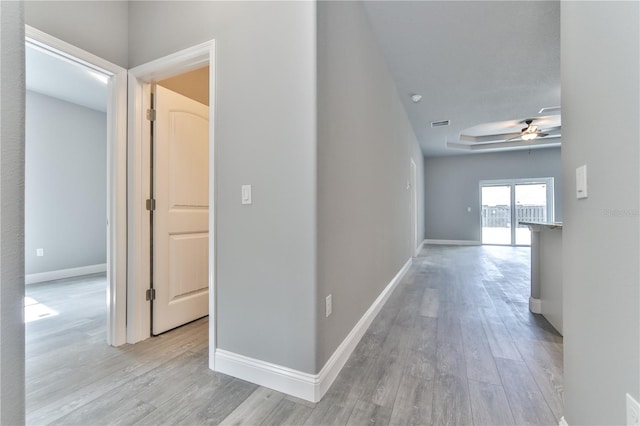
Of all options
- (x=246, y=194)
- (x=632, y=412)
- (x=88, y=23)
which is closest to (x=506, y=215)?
(x=632, y=412)

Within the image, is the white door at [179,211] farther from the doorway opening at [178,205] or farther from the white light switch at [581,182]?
the white light switch at [581,182]

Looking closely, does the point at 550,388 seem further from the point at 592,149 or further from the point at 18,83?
the point at 18,83

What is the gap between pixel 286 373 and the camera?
5.10 ft

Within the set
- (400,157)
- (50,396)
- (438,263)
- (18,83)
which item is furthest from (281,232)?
(438,263)

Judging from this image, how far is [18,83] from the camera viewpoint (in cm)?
55

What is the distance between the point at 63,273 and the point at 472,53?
6.43m

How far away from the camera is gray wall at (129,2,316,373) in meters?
1.50

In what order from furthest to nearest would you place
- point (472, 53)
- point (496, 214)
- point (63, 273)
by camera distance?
point (496, 214) → point (63, 273) → point (472, 53)

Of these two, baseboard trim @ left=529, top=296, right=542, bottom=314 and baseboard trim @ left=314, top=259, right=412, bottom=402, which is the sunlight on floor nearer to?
baseboard trim @ left=314, top=259, right=412, bottom=402

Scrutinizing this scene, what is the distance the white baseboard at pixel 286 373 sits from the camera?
1.49 m

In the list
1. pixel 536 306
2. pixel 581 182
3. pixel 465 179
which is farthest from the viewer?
pixel 465 179

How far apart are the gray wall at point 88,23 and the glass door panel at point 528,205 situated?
9075mm

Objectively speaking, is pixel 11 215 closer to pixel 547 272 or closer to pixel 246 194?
pixel 246 194

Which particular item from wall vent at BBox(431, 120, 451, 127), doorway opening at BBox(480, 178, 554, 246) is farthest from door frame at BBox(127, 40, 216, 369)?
doorway opening at BBox(480, 178, 554, 246)
